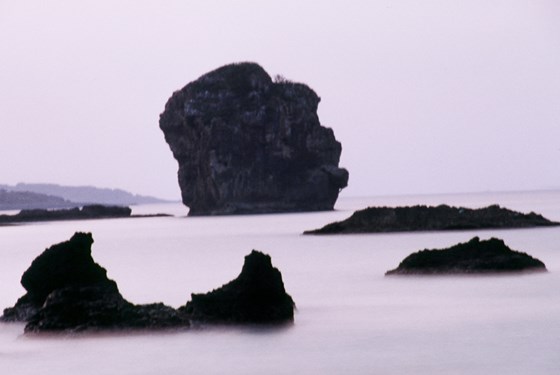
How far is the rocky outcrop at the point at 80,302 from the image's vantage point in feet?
80.7

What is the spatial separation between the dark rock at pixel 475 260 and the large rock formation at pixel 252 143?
11322cm

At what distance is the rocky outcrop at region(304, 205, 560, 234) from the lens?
7369cm

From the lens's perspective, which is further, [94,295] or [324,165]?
[324,165]

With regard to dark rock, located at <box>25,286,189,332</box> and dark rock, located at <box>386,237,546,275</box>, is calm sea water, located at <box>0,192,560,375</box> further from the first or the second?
dark rock, located at <box>386,237,546,275</box>

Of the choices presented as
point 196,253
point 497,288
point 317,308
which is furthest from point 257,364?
point 196,253

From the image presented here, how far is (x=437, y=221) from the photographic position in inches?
2889

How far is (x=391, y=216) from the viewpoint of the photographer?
7588 cm

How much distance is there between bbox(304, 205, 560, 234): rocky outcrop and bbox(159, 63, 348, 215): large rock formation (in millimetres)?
74476

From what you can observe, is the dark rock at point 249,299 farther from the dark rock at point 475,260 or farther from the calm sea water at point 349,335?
the dark rock at point 475,260

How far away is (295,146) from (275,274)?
5083 inches

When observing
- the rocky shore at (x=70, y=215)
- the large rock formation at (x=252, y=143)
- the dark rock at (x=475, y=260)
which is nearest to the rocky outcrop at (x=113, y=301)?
the dark rock at (x=475, y=260)

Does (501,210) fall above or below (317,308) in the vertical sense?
above

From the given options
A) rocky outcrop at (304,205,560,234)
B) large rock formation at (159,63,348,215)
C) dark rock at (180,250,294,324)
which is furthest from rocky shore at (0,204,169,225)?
dark rock at (180,250,294,324)

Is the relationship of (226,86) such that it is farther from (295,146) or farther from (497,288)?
(497,288)
